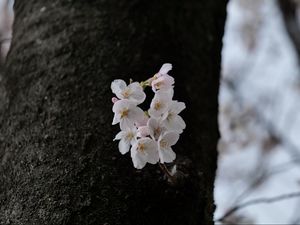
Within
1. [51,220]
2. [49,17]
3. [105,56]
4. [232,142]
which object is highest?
[49,17]

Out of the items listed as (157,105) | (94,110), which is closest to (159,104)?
(157,105)

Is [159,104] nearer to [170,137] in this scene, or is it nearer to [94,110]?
[170,137]

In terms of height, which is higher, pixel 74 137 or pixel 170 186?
pixel 74 137

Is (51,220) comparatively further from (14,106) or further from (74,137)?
(14,106)

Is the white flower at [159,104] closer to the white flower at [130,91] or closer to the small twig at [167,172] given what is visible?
the white flower at [130,91]

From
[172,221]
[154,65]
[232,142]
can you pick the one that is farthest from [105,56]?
[232,142]

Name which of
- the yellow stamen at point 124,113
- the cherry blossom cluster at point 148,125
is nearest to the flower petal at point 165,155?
the cherry blossom cluster at point 148,125

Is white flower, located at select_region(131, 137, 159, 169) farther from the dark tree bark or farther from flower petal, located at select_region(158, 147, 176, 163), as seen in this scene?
the dark tree bark
